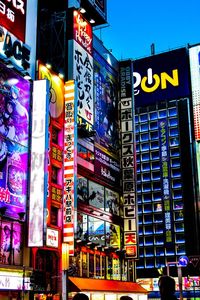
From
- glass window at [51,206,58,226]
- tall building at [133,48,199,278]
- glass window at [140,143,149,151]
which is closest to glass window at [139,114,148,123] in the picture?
tall building at [133,48,199,278]

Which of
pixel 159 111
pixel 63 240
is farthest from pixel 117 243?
pixel 159 111

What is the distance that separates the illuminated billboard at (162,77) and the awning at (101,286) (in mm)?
Result: 33925

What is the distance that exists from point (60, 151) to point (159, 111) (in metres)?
37.2

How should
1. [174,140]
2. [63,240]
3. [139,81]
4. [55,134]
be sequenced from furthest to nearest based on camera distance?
[139,81]
[174,140]
[55,134]
[63,240]

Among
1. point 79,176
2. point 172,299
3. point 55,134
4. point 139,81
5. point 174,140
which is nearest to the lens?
point 172,299

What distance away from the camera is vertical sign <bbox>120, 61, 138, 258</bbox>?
3094 cm

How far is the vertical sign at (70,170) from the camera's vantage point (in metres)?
24.0

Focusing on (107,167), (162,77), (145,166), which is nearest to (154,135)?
(145,166)

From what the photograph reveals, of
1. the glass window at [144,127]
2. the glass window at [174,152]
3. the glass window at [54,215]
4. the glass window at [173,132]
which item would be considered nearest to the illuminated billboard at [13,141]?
the glass window at [54,215]

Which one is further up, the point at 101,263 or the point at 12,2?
the point at 12,2

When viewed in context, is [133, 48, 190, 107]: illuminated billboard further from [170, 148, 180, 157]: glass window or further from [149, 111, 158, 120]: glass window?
[170, 148, 180, 157]: glass window

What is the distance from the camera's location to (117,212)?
3116 centimetres

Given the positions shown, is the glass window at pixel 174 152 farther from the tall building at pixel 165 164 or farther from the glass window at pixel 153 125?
the glass window at pixel 153 125

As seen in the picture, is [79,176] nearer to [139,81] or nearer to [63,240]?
[63,240]
